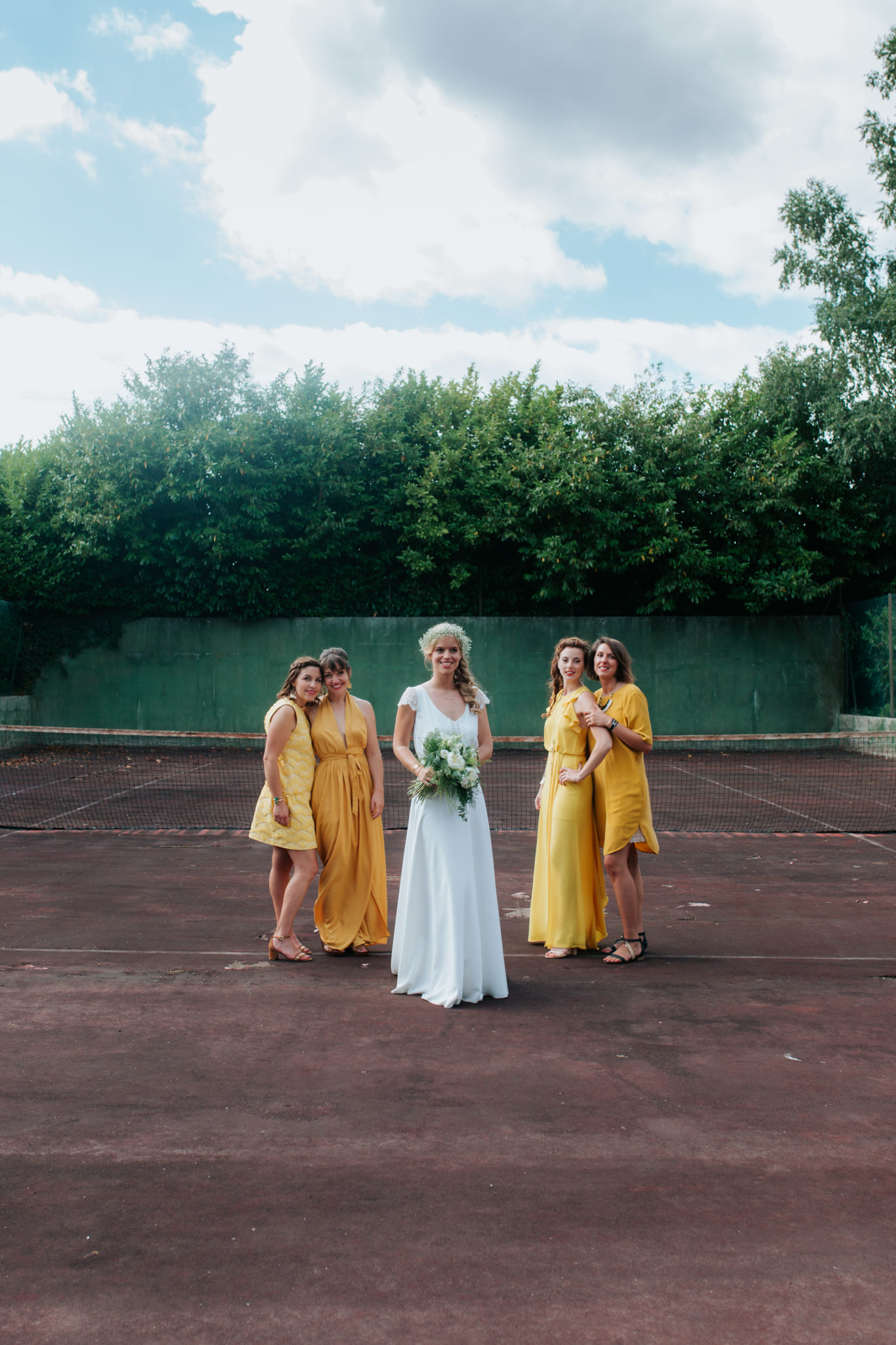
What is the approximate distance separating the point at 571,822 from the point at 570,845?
0.43 ft

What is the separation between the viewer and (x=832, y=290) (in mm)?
21984

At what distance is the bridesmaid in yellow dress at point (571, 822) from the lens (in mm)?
6133

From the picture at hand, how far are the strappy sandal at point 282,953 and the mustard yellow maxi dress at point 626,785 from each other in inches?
72.6

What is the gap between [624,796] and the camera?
19.8 ft

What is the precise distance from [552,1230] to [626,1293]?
1.18 ft

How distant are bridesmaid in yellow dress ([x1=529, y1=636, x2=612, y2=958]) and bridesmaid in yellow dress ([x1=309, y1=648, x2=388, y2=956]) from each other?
3.38 feet

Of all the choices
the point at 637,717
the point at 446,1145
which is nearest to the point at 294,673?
the point at 637,717

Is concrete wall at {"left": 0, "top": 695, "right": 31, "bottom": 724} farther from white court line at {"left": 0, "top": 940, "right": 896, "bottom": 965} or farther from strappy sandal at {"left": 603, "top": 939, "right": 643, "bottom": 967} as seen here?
strappy sandal at {"left": 603, "top": 939, "right": 643, "bottom": 967}

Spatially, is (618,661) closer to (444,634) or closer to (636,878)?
(444,634)

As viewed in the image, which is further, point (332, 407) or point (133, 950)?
point (332, 407)

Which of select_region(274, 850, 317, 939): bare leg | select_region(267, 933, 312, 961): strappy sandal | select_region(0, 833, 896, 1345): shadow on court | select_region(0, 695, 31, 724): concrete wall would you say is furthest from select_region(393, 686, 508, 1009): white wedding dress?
select_region(0, 695, 31, 724): concrete wall

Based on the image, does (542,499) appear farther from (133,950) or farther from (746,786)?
(133,950)

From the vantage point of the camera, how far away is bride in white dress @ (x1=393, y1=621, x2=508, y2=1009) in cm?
529

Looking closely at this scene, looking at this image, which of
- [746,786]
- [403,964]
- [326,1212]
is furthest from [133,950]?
[746,786]
